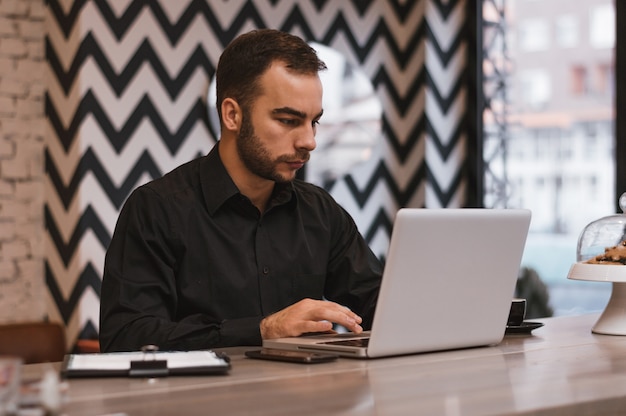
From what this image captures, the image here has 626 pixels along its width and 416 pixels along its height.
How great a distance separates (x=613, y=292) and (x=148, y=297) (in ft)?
3.74

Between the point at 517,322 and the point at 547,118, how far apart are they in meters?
2.46

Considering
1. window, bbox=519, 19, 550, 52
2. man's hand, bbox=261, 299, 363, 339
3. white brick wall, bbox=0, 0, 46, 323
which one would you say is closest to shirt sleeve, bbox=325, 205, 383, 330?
man's hand, bbox=261, 299, 363, 339

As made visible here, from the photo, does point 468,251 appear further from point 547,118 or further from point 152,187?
point 547,118

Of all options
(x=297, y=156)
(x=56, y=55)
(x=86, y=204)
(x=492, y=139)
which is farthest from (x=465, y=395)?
(x=492, y=139)

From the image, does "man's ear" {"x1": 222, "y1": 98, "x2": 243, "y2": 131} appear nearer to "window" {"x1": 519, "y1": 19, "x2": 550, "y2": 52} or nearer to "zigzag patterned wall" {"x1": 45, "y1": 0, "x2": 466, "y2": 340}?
"zigzag patterned wall" {"x1": 45, "y1": 0, "x2": 466, "y2": 340}

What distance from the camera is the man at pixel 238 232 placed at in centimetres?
222

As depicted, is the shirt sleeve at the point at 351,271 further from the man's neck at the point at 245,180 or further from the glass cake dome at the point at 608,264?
the glass cake dome at the point at 608,264

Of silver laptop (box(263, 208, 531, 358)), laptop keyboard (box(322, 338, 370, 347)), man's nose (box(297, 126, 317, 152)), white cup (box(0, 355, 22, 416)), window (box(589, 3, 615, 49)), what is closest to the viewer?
white cup (box(0, 355, 22, 416))

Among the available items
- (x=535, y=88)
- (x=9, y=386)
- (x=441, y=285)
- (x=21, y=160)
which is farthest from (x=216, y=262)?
(x=535, y=88)

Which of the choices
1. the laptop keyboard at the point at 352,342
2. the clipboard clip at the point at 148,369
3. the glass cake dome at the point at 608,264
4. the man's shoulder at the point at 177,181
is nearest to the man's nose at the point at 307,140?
the man's shoulder at the point at 177,181

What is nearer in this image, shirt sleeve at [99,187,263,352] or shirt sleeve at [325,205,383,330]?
shirt sleeve at [99,187,263,352]

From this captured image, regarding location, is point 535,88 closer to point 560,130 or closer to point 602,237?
point 560,130

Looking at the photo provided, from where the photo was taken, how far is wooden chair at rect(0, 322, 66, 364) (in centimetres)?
330

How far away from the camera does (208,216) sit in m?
2.41
